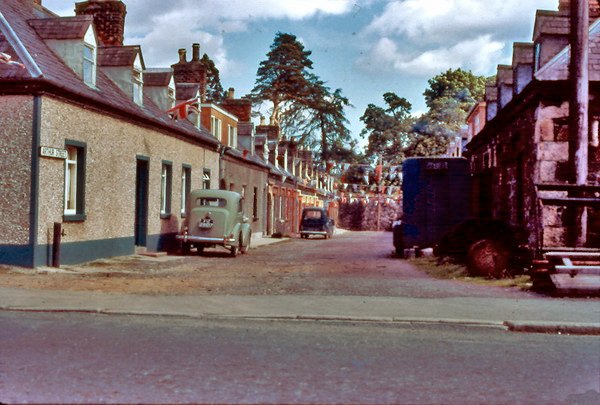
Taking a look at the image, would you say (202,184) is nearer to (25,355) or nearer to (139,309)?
(139,309)

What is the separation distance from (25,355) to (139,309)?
3362 millimetres

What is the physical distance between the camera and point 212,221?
75.4 feet

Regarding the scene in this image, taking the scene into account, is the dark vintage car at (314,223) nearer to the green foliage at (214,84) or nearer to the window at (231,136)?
the window at (231,136)

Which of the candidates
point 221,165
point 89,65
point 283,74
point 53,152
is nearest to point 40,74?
point 53,152

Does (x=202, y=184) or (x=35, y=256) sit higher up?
(x=202, y=184)

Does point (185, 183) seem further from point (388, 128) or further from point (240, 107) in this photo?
point (388, 128)

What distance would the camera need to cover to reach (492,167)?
79.8 feet

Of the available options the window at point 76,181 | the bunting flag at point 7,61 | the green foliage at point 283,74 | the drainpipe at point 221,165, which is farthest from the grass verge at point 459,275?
the green foliage at point 283,74

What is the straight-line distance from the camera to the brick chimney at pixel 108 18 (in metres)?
24.9

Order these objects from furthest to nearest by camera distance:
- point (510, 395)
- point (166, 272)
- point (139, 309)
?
1. point (166, 272)
2. point (139, 309)
3. point (510, 395)

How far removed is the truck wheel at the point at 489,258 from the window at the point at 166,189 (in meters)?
12.1

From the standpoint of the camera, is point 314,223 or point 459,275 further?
point 314,223

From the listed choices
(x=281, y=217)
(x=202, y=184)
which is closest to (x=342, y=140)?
(x=281, y=217)

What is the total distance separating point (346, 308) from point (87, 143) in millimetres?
10034
